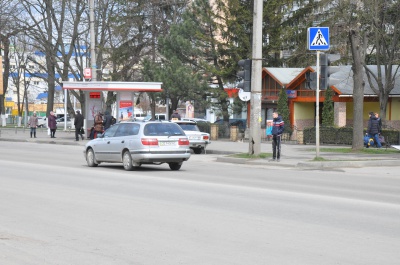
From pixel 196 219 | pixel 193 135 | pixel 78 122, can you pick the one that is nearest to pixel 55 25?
pixel 78 122

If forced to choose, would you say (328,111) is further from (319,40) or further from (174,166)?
(174,166)

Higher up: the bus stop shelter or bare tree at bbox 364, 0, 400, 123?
bare tree at bbox 364, 0, 400, 123

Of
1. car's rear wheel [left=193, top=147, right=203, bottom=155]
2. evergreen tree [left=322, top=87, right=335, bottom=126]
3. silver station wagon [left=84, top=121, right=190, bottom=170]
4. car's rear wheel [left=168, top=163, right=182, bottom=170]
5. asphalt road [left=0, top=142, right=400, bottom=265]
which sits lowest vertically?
asphalt road [left=0, top=142, right=400, bottom=265]

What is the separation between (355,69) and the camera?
1244 inches

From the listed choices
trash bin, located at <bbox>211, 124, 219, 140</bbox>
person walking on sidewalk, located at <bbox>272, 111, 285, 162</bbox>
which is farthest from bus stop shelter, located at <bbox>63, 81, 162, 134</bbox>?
person walking on sidewalk, located at <bbox>272, 111, 285, 162</bbox>

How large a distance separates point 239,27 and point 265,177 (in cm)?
Result: 2715

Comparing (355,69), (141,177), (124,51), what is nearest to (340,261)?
(141,177)

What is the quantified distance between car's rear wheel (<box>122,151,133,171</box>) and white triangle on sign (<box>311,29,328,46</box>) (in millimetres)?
7407

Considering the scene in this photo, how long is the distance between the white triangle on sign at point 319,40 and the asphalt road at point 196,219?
5.66m

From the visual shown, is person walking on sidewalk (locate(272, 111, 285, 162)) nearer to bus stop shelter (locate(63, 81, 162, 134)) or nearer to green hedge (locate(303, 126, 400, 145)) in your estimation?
green hedge (locate(303, 126, 400, 145))

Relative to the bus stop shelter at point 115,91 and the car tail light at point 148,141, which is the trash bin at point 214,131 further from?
the car tail light at point 148,141

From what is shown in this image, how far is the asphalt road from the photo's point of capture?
901cm

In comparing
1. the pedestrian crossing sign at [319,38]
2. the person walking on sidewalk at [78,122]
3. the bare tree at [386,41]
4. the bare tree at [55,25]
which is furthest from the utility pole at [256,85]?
the bare tree at [55,25]

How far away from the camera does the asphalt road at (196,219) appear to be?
9.01 metres
